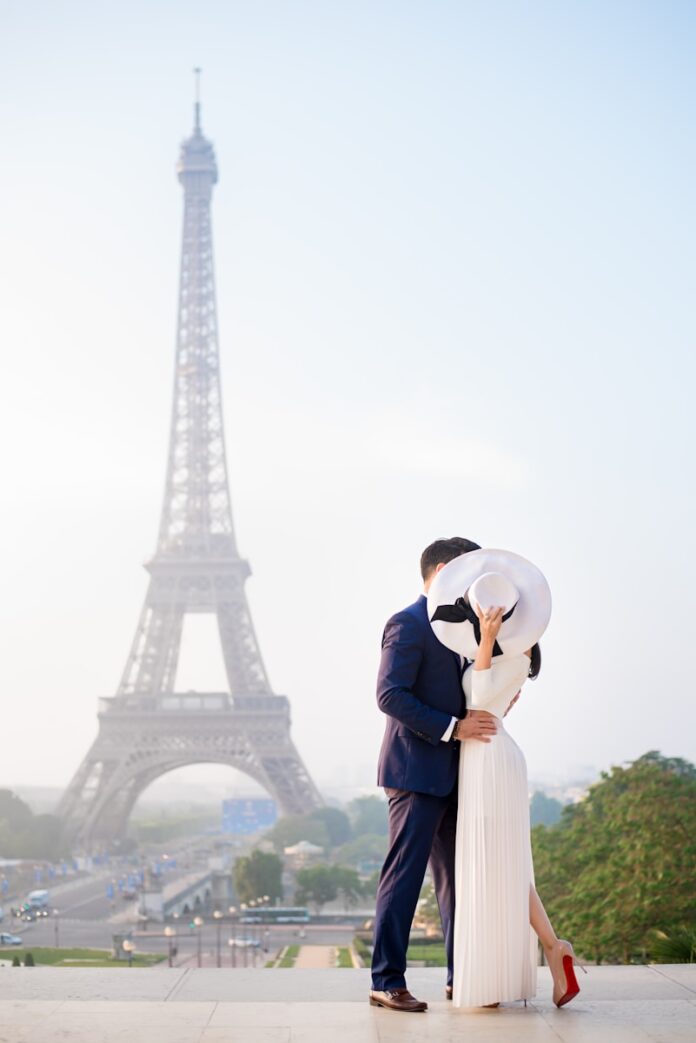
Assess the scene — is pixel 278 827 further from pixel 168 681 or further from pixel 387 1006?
pixel 387 1006

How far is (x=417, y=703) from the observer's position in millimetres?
5188

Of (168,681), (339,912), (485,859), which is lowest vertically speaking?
(339,912)

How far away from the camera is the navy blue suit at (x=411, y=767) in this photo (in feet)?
17.0

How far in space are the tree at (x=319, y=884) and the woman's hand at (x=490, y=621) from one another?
52.6 m

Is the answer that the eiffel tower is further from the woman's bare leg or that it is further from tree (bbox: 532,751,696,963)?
the woman's bare leg

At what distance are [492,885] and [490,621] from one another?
3.30ft

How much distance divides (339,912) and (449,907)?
56792mm

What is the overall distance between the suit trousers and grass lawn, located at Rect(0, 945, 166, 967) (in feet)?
91.6

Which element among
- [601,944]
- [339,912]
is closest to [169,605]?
[339,912]

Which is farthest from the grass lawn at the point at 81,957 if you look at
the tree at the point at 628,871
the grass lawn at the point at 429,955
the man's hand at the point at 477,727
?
the man's hand at the point at 477,727

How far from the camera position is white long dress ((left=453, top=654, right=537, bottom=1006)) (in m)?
5.04

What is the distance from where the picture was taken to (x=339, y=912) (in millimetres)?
59812

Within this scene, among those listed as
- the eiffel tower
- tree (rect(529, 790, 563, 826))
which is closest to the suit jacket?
the eiffel tower

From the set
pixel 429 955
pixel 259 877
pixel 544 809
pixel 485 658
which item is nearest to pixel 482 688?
pixel 485 658
